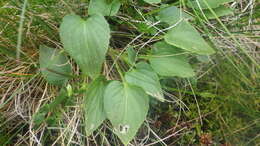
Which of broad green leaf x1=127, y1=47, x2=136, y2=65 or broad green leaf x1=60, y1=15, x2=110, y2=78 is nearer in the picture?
broad green leaf x1=60, y1=15, x2=110, y2=78

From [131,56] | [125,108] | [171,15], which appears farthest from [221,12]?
[125,108]

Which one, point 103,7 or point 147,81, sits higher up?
point 103,7

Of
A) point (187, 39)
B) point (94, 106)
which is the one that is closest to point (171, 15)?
point (187, 39)

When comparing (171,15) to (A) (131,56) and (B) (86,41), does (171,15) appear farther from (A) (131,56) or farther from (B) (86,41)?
(B) (86,41)

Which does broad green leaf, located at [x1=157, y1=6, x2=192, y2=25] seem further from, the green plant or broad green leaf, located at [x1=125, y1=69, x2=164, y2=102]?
broad green leaf, located at [x1=125, y1=69, x2=164, y2=102]

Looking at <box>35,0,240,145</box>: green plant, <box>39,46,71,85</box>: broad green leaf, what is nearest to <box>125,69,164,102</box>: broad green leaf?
<box>35,0,240,145</box>: green plant

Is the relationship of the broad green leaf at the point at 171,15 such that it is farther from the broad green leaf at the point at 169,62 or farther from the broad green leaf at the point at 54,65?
the broad green leaf at the point at 54,65

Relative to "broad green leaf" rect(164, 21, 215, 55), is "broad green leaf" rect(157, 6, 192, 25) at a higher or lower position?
higher

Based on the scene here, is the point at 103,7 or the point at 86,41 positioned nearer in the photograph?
the point at 86,41
